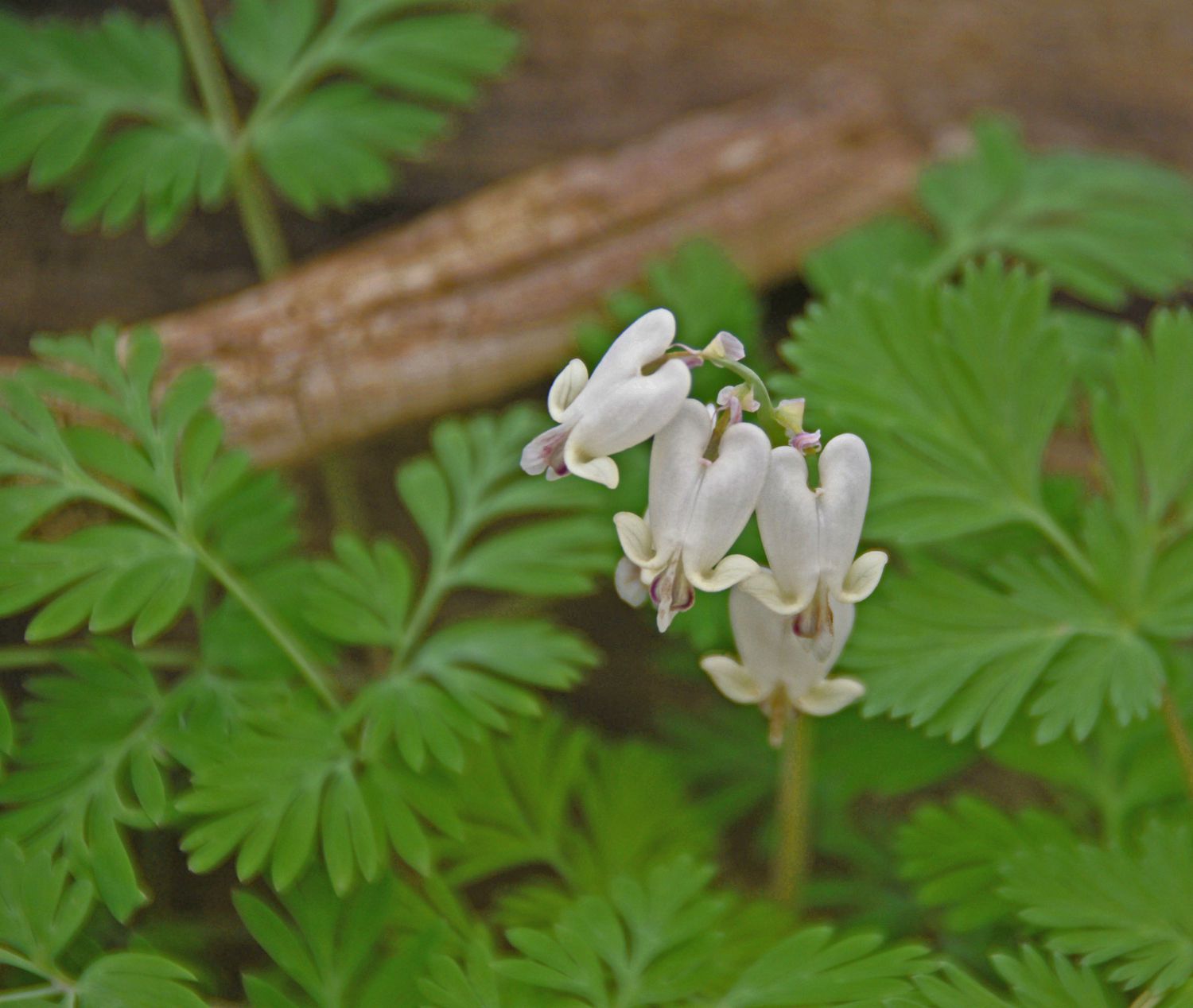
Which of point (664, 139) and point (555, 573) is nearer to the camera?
point (555, 573)

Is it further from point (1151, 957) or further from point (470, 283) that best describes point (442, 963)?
point (470, 283)

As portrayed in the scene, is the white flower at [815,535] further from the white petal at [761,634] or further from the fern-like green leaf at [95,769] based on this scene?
the fern-like green leaf at [95,769]

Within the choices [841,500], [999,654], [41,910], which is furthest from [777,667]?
[41,910]

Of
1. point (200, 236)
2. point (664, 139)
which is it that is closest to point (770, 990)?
point (664, 139)

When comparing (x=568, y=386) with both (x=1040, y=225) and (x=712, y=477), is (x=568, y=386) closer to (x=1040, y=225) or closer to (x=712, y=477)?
(x=712, y=477)

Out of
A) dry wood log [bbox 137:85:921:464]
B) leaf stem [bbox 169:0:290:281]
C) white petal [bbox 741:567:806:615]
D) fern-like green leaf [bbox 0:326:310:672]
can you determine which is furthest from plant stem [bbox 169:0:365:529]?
white petal [bbox 741:567:806:615]

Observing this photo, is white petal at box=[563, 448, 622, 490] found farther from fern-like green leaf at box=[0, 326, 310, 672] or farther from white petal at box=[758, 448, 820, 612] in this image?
fern-like green leaf at box=[0, 326, 310, 672]
